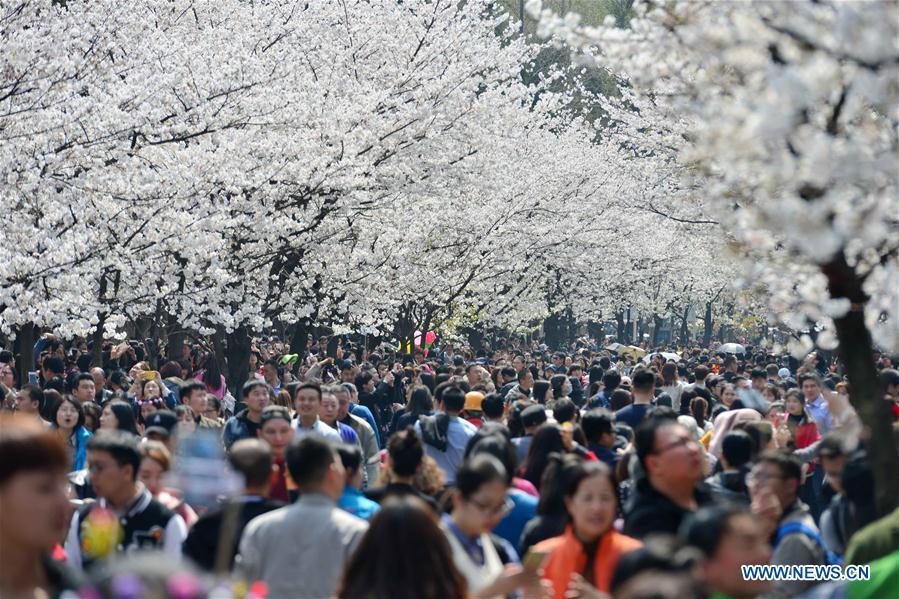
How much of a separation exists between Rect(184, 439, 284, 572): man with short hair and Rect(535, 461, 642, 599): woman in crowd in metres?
1.45

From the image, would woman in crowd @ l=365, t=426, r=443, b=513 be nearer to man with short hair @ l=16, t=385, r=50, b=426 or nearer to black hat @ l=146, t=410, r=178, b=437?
black hat @ l=146, t=410, r=178, b=437

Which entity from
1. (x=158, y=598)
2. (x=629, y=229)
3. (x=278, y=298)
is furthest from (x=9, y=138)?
(x=629, y=229)

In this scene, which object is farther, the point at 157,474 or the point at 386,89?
the point at 386,89

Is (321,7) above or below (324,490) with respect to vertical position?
above

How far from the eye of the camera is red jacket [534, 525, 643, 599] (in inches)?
215

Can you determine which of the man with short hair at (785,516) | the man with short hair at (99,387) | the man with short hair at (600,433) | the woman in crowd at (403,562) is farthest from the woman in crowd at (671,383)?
the woman in crowd at (403,562)

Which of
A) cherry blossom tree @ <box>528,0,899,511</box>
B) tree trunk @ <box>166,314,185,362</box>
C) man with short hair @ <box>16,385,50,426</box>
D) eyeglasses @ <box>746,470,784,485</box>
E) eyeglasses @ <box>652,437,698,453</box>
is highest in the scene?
cherry blossom tree @ <box>528,0,899,511</box>

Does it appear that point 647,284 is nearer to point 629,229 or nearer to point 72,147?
point 629,229

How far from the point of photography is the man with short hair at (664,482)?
6.15 m

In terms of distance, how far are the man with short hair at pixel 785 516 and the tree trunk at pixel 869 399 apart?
45 centimetres

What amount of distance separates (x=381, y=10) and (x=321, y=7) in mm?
1762

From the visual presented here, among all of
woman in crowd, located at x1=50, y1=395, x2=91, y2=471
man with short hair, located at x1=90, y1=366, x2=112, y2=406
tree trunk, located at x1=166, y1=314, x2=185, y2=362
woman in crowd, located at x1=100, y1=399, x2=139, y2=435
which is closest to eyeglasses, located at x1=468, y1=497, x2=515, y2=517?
woman in crowd, located at x1=100, y1=399, x2=139, y2=435

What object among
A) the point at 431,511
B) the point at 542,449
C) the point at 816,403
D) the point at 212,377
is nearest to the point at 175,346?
the point at 212,377

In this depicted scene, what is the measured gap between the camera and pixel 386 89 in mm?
23625
